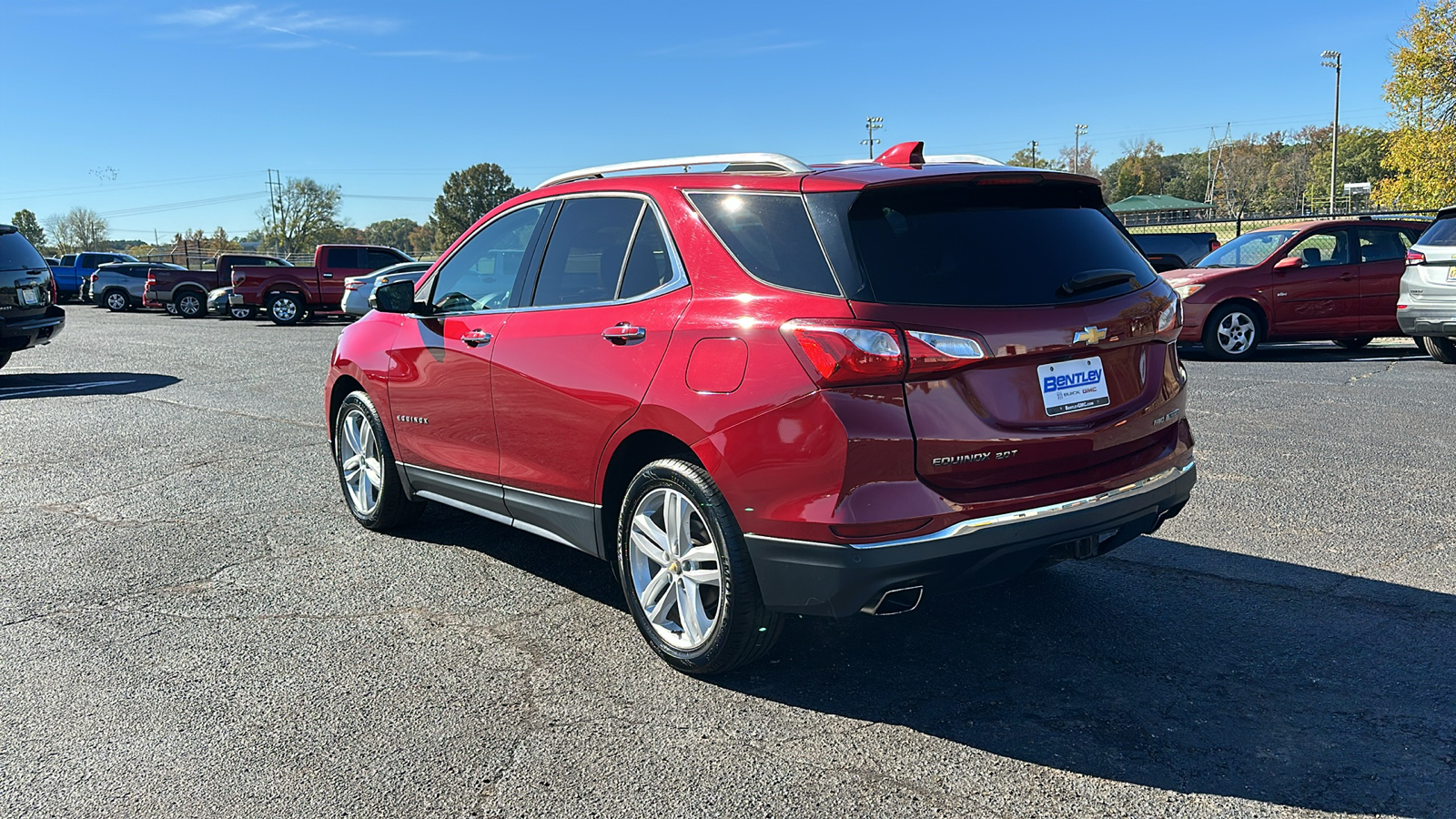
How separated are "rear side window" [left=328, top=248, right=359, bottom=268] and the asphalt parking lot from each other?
74.1 ft

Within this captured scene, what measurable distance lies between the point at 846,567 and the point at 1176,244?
2124 cm

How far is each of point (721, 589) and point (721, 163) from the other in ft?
5.14

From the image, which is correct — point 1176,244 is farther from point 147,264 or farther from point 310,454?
point 147,264

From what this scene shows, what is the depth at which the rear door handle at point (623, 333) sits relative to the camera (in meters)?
3.88

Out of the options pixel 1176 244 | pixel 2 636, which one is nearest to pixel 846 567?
pixel 2 636

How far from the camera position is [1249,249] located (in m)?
14.2

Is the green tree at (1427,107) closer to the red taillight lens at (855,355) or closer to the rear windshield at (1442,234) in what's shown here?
the rear windshield at (1442,234)

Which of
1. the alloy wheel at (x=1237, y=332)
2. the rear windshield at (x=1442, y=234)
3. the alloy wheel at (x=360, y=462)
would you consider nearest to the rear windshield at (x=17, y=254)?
the alloy wheel at (x=360, y=462)

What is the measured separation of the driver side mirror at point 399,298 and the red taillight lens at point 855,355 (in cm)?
270

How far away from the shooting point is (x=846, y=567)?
10.6 ft

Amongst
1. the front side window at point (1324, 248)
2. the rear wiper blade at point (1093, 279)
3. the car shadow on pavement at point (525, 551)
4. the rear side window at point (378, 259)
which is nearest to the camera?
the rear wiper blade at point (1093, 279)

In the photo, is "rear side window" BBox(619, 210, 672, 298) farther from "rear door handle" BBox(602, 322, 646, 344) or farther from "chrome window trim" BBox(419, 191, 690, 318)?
"rear door handle" BBox(602, 322, 646, 344)

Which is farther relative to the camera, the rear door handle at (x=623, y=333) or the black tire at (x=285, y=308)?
the black tire at (x=285, y=308)

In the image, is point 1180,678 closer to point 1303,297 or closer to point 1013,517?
point 1013,517
